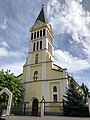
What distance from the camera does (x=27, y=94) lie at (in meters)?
24.6

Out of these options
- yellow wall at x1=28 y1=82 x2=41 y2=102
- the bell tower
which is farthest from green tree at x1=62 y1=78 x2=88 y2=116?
the bell tower

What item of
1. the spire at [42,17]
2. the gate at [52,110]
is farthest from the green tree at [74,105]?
the spire at [42,17]

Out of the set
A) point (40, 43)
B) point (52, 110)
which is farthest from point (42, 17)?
point (52, 110)

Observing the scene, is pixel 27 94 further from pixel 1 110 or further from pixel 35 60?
pixel 1 110

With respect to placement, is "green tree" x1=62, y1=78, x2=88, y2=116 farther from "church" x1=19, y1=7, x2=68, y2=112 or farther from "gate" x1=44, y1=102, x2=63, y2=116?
"church" x1=19, y1=7, x2=68, y2=112

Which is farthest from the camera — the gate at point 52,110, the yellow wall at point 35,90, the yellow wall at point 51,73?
the yellow wall at point 35,90

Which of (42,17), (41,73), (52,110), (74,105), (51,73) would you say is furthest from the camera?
(42,17)

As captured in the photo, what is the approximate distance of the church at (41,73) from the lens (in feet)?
74.7

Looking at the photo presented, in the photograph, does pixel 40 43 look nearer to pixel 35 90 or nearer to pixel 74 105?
pixel 35 90

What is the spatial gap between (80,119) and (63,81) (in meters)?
10.9

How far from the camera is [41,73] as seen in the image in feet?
82.0

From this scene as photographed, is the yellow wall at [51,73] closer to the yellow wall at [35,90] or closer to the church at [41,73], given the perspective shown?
the church at [41,73]

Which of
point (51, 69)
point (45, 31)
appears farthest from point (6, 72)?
point (45, 31)

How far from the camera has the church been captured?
22.8m
